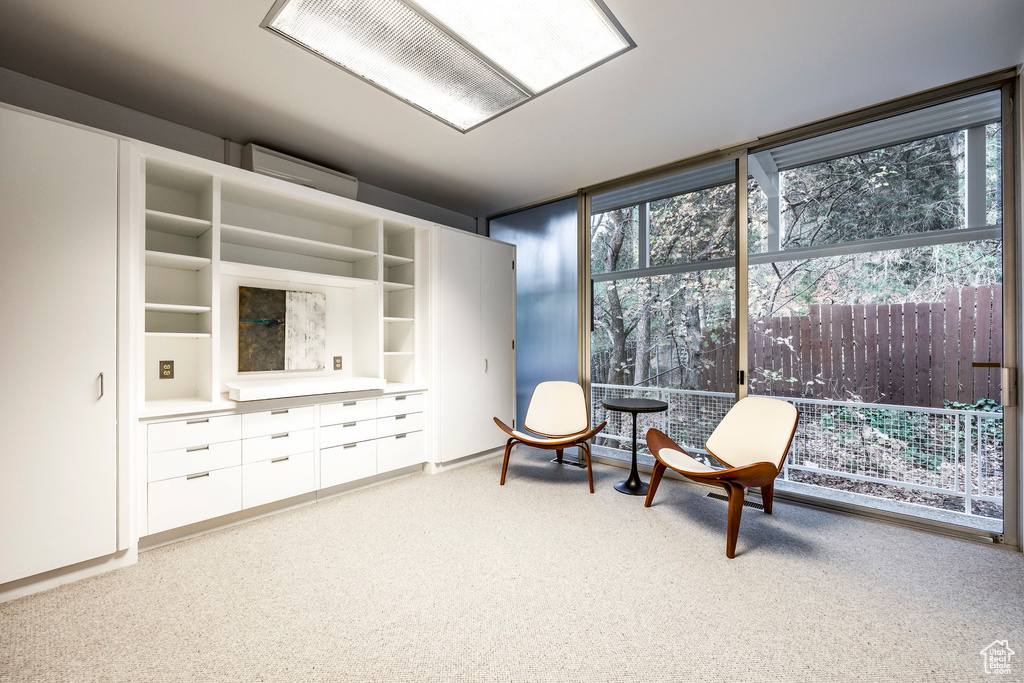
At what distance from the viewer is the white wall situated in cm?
233

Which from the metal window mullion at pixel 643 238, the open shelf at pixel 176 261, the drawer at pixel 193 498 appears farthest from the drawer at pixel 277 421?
the metal window mullion at pixel 643 238

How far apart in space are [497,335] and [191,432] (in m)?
2.73

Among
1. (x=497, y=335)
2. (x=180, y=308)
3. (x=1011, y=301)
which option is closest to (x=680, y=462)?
(x=1011, y=301)

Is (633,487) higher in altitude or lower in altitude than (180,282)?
lower

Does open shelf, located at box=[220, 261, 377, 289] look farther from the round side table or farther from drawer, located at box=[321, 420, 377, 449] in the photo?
the round side table

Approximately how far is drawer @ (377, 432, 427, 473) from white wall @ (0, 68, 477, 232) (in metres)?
2.52

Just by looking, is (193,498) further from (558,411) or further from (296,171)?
(558,411)

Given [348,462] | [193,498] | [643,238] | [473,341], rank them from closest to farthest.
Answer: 1. [193,498]
2. [348,462]
3. [473,341]
4. [643,238]

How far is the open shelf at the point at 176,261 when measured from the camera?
7.98ft

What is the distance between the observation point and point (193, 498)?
2.41m

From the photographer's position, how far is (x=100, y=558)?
2.09 m

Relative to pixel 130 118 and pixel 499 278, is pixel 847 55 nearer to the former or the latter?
pixel 499 278

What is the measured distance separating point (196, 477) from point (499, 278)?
3070 mm

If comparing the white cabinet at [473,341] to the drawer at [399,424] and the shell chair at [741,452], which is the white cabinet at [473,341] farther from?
the shell chair at [741,452]
